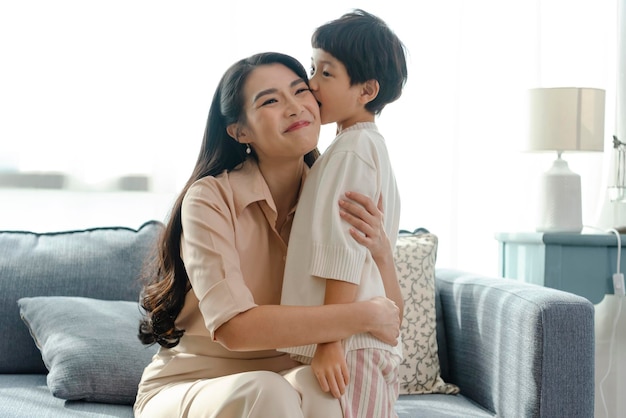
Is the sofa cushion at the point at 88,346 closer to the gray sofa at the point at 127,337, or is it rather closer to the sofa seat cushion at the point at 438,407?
the gray sofa at the point at 127,337

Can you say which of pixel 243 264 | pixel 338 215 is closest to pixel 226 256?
pixel 243 264

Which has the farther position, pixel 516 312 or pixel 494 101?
pixel 494 101

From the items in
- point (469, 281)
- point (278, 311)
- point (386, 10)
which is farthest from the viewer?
point (386, 10)

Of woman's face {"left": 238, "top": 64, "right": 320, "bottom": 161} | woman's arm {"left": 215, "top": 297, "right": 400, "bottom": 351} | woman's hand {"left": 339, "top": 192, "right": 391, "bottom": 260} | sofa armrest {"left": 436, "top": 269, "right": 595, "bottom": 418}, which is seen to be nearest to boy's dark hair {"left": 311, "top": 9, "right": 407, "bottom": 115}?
woman's face {"left": 238, "top": 64, "right": 320, "bottom": 161}

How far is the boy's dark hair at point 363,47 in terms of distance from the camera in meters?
1.75

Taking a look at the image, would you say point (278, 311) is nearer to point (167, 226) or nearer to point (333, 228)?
point (333, 228)

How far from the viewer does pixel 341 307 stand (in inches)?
60.4

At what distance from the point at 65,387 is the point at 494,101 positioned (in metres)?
2.07

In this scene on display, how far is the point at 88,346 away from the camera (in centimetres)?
207

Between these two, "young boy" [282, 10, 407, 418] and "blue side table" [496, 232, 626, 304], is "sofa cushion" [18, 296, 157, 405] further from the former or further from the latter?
"blue side table" [496, 232, 626, 304]

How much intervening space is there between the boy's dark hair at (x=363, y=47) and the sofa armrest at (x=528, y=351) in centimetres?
66

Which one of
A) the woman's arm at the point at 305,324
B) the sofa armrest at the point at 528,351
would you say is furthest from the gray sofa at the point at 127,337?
the woman's arm at the point at 305,324

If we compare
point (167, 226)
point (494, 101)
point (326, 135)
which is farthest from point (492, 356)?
point (494, 101)

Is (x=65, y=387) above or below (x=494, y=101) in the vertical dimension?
below
